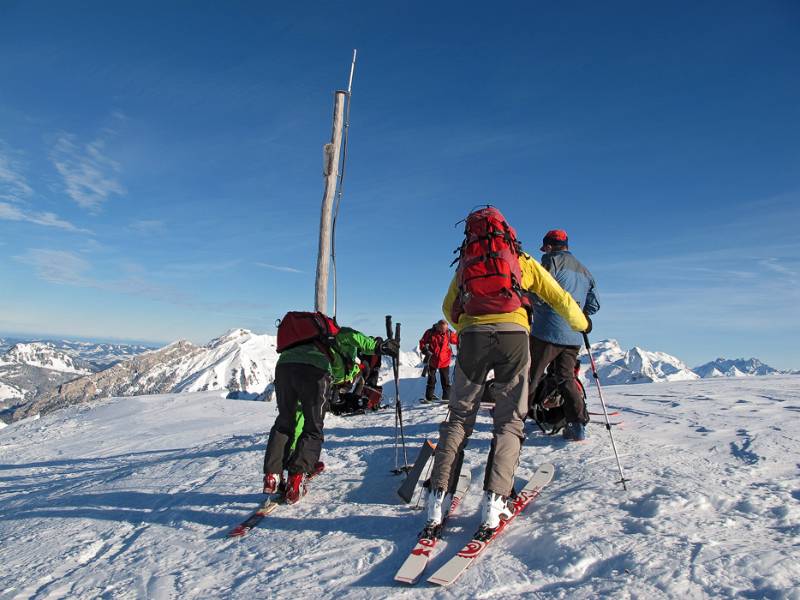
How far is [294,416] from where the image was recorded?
5578 mm

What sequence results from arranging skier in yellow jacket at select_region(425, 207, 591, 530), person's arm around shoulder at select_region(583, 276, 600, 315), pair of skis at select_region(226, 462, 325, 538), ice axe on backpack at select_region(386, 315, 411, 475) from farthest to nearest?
person's arm around shoulder at select_region(583, 276, 600, 315) < ice axe on backpack at select_region(386, 315, 411, 475) < pair of skis at select_region(226, 462, 325, 538) < skier in yellow jacket at select_region(425, 207, 591, 530)

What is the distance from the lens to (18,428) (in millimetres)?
17656

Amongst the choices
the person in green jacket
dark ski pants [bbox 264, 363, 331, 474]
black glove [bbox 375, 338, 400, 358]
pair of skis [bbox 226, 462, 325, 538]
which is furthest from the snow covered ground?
black glove [bbox 375, 338, 400, 358]

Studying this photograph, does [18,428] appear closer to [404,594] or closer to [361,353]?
[361,353]

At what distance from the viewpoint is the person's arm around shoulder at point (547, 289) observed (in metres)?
4.23

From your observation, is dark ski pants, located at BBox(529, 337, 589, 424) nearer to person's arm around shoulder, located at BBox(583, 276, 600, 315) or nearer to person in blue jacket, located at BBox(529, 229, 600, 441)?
person in blue jacket, located at BBox(529, 229, 600, 441)

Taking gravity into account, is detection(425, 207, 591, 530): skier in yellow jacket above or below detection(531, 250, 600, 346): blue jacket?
below

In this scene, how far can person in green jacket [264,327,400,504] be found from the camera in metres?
5.30

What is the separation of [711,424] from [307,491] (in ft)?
18.8

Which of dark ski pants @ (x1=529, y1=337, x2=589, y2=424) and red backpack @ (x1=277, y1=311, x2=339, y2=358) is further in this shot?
dark ski pants @ (x1=529, y1=337, x2=589, y2=424)

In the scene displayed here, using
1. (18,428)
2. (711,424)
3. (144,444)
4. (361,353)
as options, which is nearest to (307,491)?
(361,353)

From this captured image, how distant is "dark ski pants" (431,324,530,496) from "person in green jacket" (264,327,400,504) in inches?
74.6

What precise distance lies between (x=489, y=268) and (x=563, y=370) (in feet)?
9.90

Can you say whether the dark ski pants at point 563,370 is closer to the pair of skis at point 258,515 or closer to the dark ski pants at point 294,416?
the dark ski pants at point 294,416
